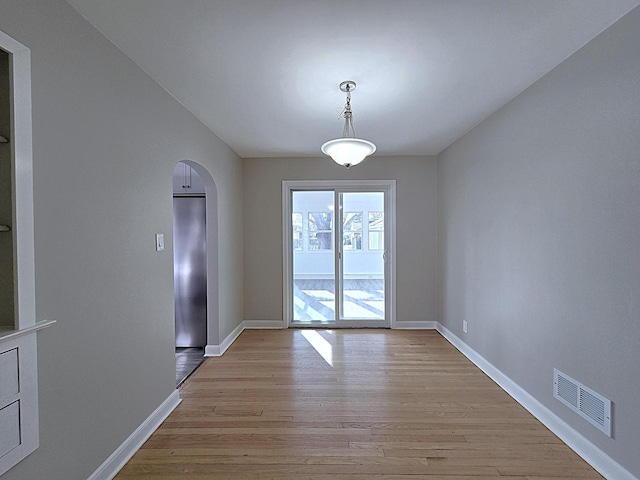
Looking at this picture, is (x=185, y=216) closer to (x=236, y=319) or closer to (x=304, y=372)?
(x=236, y=319)

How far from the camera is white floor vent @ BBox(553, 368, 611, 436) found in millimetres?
1884

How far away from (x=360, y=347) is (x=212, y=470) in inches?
92.4

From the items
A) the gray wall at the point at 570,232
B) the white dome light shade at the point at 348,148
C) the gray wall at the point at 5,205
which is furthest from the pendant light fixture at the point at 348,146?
the gray wall at the point at 5,205

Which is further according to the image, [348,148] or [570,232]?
[348,148]

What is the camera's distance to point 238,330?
15.0 feet

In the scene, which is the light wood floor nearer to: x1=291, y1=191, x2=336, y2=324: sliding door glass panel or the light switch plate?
the light switch plate

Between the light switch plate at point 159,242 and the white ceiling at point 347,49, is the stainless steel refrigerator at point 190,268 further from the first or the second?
the light switch plate at point 159,242

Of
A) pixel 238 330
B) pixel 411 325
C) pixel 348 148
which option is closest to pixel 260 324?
pixel 238 330

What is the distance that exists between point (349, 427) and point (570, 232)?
193cm

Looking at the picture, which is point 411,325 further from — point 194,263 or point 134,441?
point 134,441

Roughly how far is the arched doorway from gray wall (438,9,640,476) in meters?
2.82

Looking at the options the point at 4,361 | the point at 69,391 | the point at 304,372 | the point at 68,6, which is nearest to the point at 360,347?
the point at 304,372

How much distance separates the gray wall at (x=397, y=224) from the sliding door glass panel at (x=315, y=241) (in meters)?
0.26

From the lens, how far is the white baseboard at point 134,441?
1850 mm
